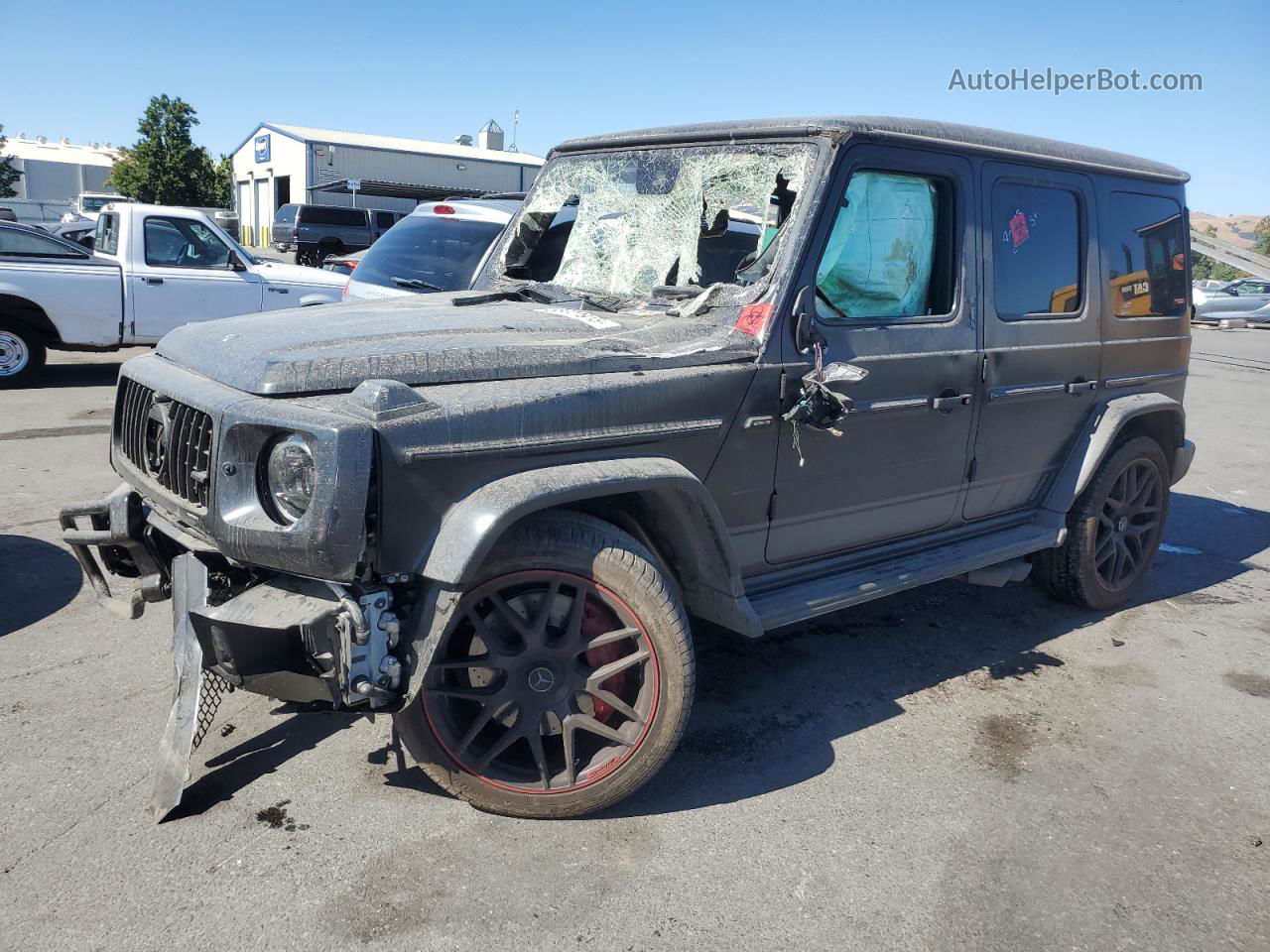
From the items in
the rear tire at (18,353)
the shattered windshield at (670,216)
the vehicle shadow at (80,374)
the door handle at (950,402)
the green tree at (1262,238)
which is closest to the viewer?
the shattered windshield at (670,216)

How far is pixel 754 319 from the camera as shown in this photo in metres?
3.27

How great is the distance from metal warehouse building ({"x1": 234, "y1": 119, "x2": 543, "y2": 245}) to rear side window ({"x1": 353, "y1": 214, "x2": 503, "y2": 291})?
1296 inches

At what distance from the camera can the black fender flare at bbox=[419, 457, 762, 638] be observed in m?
2.56

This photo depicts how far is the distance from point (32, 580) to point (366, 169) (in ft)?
143

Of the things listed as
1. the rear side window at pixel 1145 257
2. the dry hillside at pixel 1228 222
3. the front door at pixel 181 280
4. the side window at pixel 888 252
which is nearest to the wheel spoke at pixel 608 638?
the side window at pixel 888 252

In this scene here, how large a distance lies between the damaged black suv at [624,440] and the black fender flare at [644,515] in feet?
0.04

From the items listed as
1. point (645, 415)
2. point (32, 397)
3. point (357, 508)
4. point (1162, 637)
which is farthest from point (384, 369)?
point (32, 397)

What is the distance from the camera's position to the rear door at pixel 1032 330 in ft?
13.3

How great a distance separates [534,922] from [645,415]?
4.84ft

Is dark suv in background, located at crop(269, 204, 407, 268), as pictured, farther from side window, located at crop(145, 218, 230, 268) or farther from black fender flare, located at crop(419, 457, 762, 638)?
black fender flare, located at crop(419, 457, 762, 638)

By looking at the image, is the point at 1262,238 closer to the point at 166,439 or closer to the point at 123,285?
the point at 123,285

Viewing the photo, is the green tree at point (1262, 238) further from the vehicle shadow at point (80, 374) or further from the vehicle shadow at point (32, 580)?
the vehicle shadow at point (32, 580)

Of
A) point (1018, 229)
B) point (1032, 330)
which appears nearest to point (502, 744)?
point (1032, 330)

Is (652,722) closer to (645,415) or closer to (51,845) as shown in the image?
(645,415)
